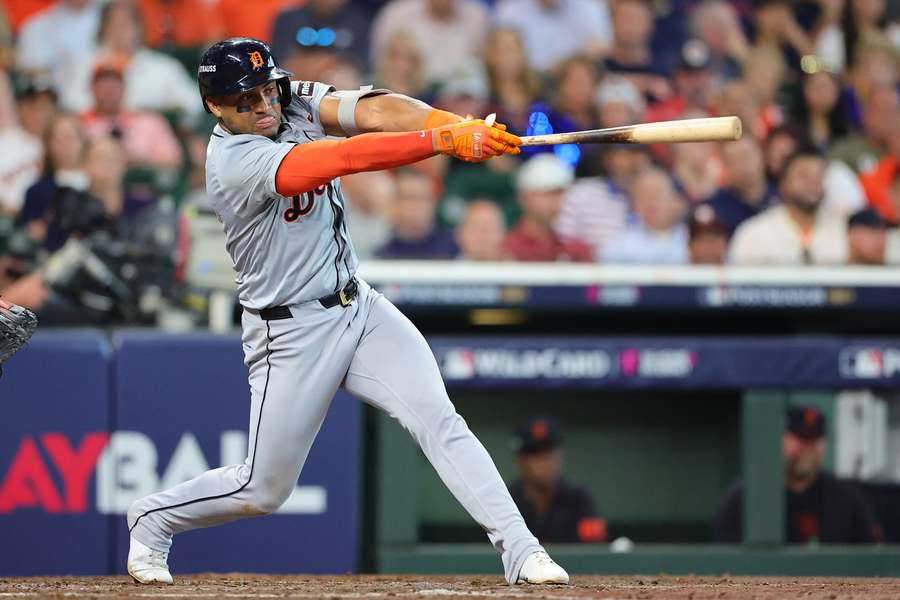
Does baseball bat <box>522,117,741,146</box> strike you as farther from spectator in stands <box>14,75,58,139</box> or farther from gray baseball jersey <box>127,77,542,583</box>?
spectator in stands <box>14,75,58,139</box>

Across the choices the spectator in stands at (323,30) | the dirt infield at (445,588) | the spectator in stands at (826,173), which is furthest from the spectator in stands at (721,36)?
the dirt infield at (445,588)

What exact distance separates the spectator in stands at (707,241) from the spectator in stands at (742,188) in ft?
1.06

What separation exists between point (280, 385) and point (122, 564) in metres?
1.92

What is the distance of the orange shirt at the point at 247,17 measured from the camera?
7.93m

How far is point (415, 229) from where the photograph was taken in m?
6.52

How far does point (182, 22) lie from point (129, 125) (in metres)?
1.00

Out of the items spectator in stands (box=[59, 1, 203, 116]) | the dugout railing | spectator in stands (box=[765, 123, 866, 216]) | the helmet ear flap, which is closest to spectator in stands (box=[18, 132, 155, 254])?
spectator in stands (box=[59, 1, 203, 116])

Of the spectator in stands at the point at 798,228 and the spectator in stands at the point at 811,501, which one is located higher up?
the spectator in stands at the point at 798,228

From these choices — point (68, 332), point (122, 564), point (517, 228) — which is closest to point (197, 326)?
point (68, 332)

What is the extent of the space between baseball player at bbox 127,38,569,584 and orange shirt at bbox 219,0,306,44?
428 centimetres

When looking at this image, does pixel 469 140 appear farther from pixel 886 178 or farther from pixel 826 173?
pixel 886 178

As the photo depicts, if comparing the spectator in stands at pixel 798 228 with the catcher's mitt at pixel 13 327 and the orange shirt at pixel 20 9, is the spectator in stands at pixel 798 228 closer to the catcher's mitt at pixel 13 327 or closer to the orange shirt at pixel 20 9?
the catcher's mitt at pixel 13 327

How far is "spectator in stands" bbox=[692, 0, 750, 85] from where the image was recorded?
807cm

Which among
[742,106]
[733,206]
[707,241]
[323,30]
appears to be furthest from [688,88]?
[323,30]
